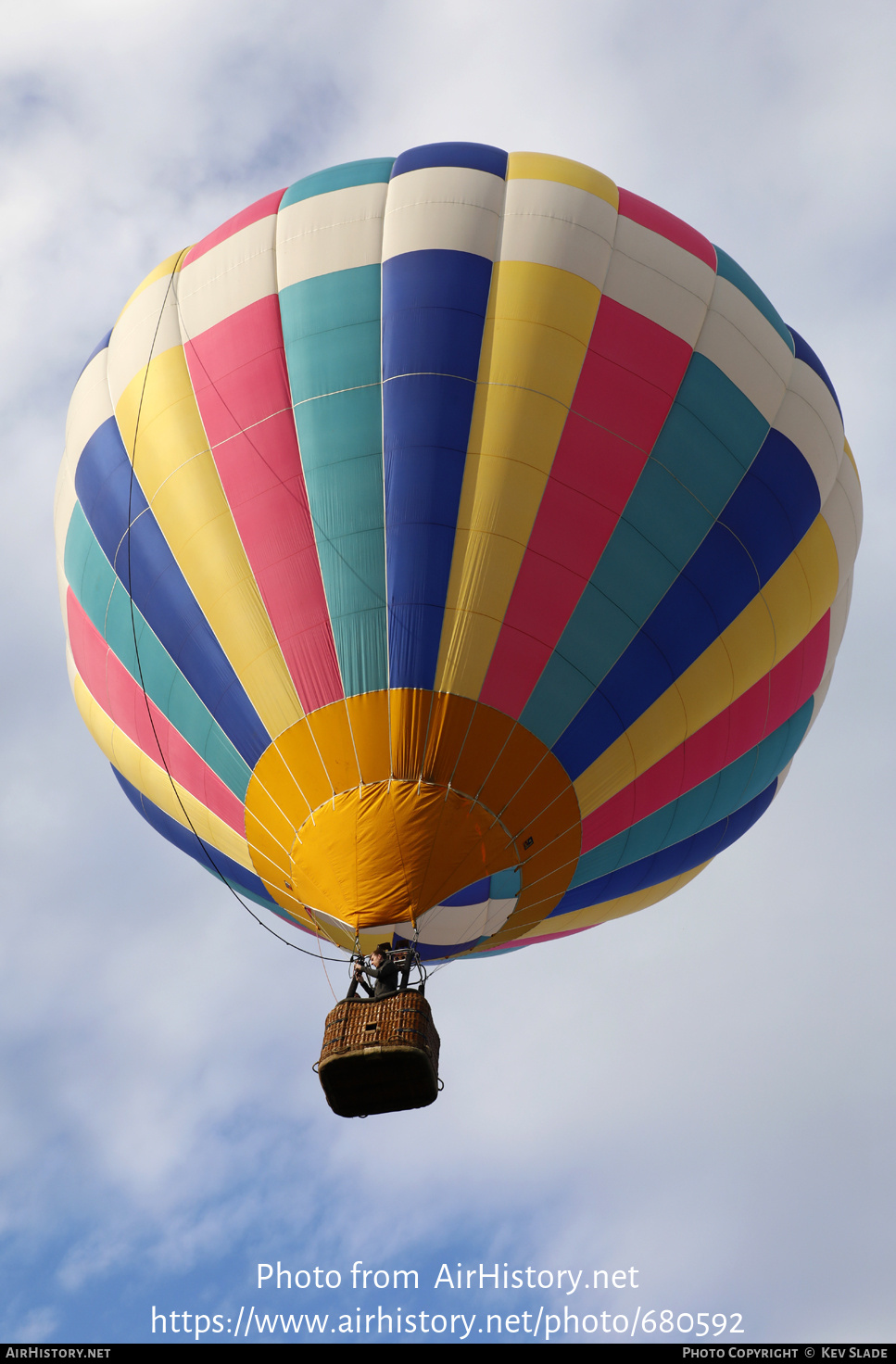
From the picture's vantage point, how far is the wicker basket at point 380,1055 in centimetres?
750

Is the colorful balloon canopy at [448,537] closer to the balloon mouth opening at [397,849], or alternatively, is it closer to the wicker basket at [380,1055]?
the balloon mouth opening at [397,849]

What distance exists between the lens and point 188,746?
9.22 meters

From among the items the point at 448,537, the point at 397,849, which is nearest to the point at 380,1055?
the point at 397,849

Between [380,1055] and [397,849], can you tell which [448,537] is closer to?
[397,849]

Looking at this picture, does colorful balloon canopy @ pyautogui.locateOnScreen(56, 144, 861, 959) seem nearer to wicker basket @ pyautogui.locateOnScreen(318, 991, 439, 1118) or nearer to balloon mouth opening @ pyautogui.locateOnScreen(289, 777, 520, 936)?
balloon mouth opening @ pyautogui.locateOnScreen(289, 777, 520, 936)

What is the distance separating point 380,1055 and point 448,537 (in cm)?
317

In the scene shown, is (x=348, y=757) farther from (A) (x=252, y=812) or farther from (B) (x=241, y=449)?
(B) (x=241, y=449)

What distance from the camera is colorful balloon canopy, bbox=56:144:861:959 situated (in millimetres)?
8344

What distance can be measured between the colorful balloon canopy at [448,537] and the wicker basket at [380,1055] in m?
0.67

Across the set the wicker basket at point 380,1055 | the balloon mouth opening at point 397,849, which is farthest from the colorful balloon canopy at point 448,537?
the wicker basket at point 380,1055

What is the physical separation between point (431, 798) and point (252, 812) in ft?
4.38

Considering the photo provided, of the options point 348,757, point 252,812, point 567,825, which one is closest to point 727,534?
point 567,825

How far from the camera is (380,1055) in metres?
7.47

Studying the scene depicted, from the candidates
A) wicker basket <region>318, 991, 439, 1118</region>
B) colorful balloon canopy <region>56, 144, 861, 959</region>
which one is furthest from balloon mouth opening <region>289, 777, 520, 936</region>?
wicker basket <region>318, 991, 439, 1118</region>
